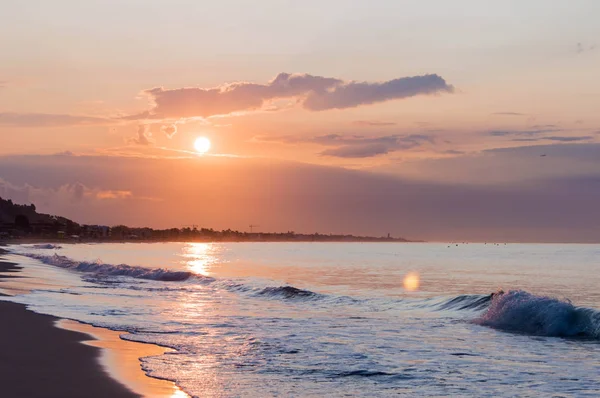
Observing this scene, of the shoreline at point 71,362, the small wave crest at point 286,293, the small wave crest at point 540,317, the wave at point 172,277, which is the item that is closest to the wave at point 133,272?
the wave at point 172,277

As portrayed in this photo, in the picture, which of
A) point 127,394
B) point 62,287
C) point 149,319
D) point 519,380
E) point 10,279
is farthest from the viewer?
point 10,279

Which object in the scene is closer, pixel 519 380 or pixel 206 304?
pixel 519 380

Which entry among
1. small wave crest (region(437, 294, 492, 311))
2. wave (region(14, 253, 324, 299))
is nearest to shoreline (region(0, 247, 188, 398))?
small wave crest (region(437, 294, 492, 311))

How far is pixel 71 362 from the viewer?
1531cm

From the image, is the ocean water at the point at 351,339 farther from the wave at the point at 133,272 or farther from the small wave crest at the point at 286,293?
the wave at the point at 133,272

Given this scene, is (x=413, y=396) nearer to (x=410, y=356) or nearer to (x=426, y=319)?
(x=410, y=356)

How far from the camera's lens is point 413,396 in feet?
42.3

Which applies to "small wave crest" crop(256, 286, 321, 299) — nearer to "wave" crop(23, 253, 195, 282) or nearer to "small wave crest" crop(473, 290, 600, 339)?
"small wave crest" crop(473, 290, 600, 339)

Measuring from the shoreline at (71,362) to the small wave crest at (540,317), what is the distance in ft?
44.9

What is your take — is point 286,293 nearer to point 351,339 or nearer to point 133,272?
point 351,339

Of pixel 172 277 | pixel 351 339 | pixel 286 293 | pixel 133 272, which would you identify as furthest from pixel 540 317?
pixel 133 272

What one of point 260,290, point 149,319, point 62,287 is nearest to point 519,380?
point 149,319

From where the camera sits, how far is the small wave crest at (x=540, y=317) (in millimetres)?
23359

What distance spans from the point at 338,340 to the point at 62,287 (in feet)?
81.8
